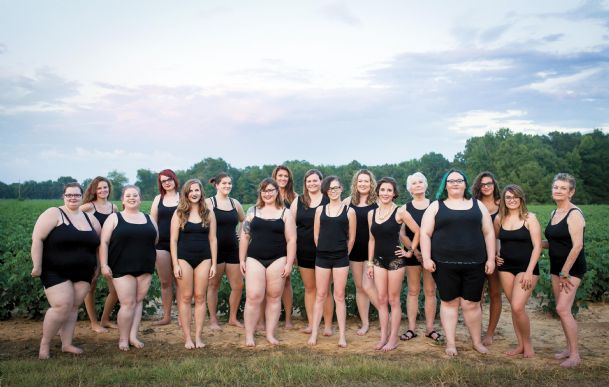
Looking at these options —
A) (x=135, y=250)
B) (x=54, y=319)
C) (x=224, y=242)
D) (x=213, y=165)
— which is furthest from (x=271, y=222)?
(x=213, y=165)

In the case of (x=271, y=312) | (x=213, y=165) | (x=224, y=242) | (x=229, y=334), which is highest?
(x=213, y=165)

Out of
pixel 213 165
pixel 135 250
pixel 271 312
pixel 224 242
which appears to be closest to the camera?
pixel 135 250

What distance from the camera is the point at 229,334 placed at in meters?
7.07

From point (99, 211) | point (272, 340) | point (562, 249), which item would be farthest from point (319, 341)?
point (99, 211)

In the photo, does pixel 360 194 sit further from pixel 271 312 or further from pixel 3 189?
pixel 3 189

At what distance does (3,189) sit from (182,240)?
10865cm

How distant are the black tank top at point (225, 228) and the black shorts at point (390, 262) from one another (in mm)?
2152

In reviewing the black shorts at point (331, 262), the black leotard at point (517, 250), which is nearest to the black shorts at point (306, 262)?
the black shorts at point (331, 262)

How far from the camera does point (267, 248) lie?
6.29 meters

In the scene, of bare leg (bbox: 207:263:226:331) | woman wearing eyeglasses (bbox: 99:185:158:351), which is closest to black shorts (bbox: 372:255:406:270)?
bare leg (bbox: 207:263:226:331)

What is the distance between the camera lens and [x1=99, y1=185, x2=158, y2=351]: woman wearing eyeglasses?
19.8 feet

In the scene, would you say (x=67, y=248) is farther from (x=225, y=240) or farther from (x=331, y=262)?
(x=331, y=262)

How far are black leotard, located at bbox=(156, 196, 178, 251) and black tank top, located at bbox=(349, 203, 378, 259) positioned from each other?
2.61 m

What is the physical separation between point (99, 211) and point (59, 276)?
1340mm
